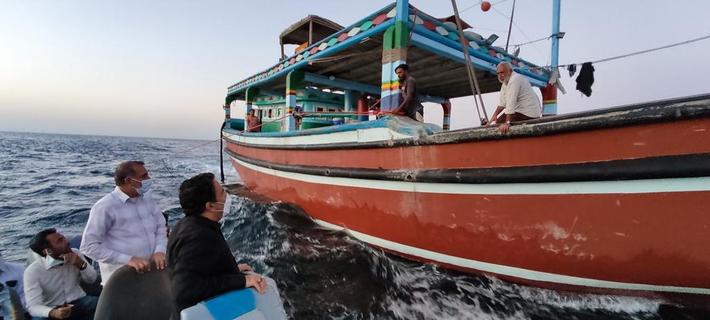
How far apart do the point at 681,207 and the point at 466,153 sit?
175 cm

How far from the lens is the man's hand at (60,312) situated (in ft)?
8.37

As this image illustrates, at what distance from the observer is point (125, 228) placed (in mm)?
2865

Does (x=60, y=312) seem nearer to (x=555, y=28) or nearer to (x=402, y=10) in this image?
(x=402, y=10)

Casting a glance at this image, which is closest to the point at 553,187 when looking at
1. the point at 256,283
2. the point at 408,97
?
the point at 408,97

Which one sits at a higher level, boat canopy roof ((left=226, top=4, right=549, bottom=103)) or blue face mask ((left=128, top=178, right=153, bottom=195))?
boat canopy roof ((left=226, top=4, right=549, bottom=103))

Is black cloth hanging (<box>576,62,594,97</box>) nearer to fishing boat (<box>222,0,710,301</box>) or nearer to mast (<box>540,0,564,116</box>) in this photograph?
mast (<box>540,0,564,116</box>)

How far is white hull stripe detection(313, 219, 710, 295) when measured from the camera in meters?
2.74

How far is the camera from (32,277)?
101 inches

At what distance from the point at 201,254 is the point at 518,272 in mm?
3122

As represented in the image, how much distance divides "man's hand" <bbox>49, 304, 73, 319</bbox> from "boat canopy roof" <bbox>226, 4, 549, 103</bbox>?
4844 millimetres

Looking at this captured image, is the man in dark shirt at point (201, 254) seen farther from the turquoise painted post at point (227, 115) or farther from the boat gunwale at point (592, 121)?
the turquoise painted post at point (227, 115)

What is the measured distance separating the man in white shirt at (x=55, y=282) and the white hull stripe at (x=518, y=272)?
333 centimetres

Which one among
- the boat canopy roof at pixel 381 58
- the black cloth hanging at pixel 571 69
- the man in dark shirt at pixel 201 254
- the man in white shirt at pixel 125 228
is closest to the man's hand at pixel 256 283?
the man in dark shirt at pixel 201 254

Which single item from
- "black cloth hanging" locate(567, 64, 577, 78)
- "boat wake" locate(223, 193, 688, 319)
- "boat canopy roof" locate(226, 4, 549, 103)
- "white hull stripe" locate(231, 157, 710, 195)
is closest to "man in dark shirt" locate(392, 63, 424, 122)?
"boat canopy roof" locate(226, 4, 549, 103)
